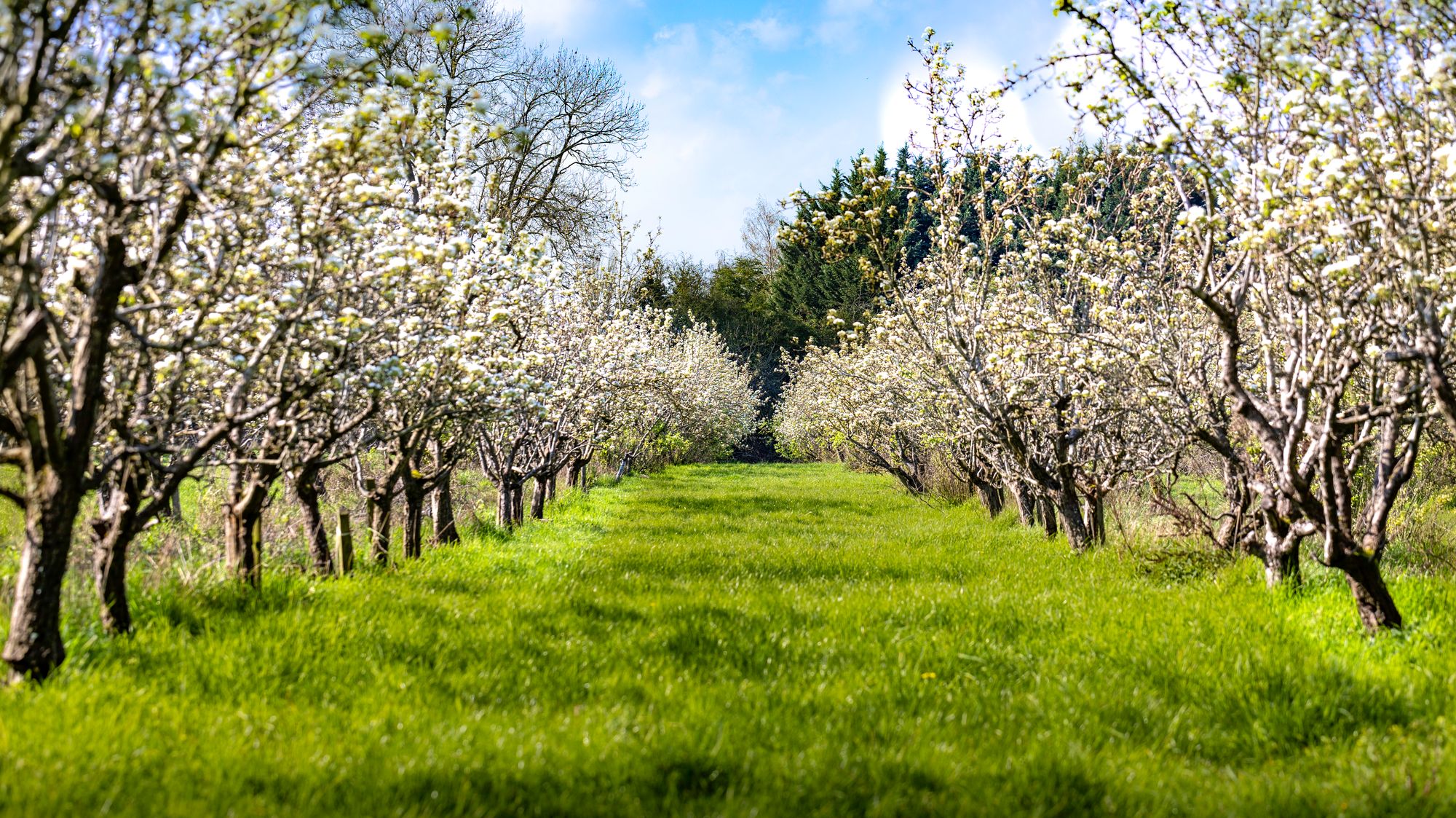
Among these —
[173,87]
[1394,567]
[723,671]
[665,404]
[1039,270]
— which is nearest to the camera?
[173,87]

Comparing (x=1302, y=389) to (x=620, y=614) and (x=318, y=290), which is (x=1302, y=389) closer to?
(x=620, y=614)

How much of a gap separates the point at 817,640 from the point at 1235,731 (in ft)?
8.65

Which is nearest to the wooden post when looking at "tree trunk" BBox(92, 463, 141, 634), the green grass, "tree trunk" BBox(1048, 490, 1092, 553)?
the green grass

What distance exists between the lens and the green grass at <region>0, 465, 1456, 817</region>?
12.4 ft

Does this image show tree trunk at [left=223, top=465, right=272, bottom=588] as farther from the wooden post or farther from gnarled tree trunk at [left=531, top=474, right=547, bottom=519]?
gnarled tree trunk at [left=531, top=474, right=547, bottom=519]

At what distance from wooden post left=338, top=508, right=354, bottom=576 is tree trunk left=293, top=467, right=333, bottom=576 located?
0.15 m

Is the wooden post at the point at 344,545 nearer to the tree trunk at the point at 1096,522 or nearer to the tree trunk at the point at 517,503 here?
the tree trunk at the point at 517,503

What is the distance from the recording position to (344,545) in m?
7.99

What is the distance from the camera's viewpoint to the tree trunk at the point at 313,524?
799 centimetres

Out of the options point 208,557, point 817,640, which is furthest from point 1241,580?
point 208,557

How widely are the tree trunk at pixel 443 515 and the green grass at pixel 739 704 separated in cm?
323

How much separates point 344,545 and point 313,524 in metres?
0.53

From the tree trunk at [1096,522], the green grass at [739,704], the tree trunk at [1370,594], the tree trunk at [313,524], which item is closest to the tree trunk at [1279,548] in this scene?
the green grass at [739,704]

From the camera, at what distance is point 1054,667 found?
19.0 ft
